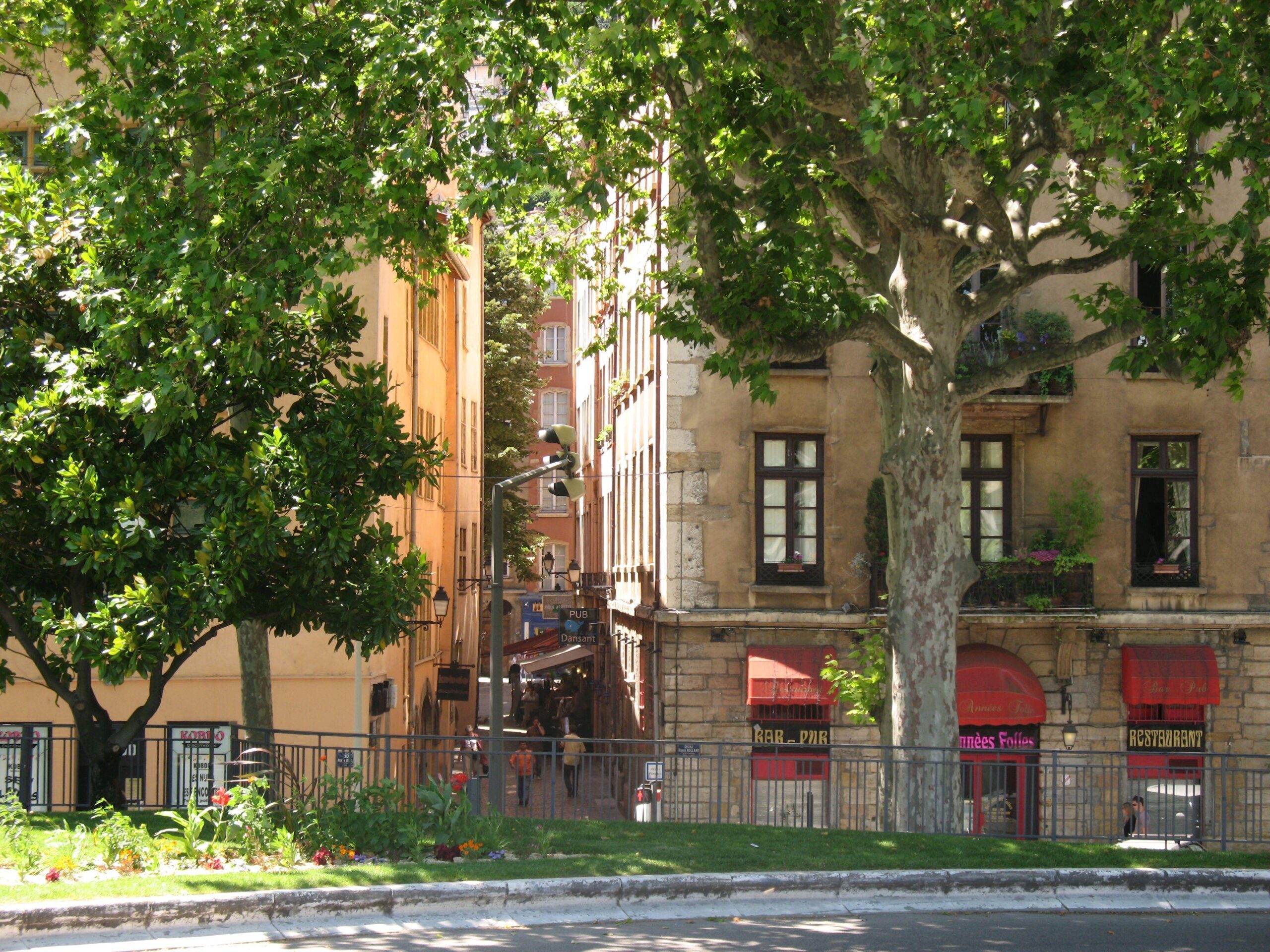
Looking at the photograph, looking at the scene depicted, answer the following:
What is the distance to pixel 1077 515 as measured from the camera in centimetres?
2169

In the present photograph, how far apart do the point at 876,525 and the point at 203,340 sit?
510 inches

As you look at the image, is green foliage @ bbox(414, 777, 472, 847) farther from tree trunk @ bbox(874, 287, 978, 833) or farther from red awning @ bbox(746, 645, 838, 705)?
red awning @ bbox(746, 645, 838, 705)

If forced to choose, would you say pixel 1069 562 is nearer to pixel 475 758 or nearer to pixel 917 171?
pixel 917 171

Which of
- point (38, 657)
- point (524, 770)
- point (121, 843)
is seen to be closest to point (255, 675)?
point (38, 657)

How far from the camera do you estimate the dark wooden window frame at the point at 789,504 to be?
2194 centimetres

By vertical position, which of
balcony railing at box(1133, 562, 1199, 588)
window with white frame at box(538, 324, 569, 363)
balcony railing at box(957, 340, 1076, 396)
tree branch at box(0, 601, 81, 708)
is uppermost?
window with white frame at box(538, 324, 569, 363)

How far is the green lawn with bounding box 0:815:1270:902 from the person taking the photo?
928 cm

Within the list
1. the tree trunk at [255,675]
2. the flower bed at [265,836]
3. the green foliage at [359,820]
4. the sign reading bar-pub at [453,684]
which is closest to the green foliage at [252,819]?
the flower bed at [265,836]

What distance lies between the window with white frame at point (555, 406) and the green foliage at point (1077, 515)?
45.2 metres

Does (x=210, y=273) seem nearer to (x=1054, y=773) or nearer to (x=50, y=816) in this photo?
(x=50, y=816)

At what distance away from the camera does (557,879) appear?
32.2ft

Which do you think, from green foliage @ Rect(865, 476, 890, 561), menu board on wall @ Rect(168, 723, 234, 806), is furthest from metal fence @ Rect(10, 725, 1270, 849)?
green foliage @ Rect(865, 476, 890, 561)

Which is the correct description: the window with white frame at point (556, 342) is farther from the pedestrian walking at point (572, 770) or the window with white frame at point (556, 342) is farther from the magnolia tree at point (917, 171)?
the pedestrian walking at point (572, 770)

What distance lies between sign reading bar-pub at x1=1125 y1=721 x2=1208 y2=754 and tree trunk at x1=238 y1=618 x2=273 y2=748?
13970 mm
